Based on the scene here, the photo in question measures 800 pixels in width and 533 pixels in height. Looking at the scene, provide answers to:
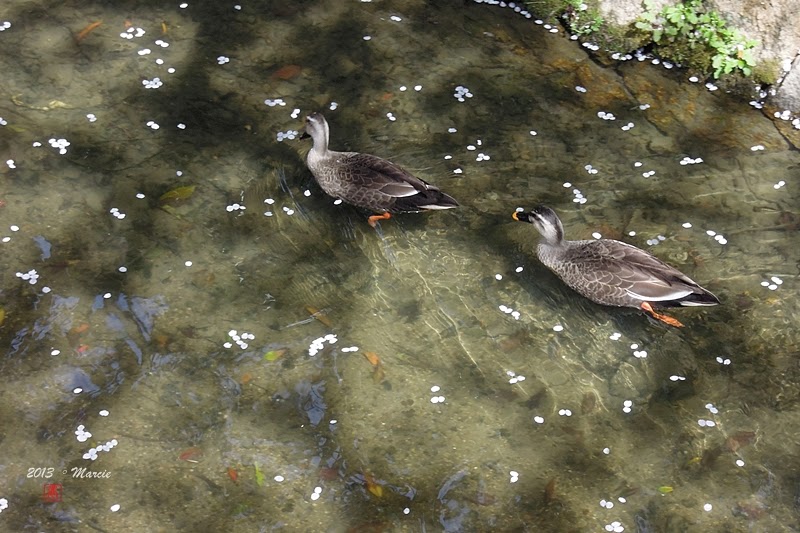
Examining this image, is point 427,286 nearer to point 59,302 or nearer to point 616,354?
point 616,354

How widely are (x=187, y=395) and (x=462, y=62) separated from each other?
5.29 metres

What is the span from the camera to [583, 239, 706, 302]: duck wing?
25.7 feet

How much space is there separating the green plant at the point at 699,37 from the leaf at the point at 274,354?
6.02 meters

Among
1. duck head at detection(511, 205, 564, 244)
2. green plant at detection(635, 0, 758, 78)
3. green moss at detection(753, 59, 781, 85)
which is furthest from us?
green plant at detection(635, 0, 758, 78)

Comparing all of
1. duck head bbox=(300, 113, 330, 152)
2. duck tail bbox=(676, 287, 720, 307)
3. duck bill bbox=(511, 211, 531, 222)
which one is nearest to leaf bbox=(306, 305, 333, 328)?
duck head bbox=(300, 113, 330, 152)

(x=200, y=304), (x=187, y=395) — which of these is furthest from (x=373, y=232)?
(x=187, y=395)

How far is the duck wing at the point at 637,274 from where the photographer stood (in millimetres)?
7824

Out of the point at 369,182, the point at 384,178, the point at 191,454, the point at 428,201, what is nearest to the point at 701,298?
the point at 428,201

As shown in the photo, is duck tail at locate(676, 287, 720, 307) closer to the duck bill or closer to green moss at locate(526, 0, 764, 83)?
the duck bill

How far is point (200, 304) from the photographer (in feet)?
26.3

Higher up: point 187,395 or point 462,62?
point 462,62

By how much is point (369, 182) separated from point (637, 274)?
2.65 metres

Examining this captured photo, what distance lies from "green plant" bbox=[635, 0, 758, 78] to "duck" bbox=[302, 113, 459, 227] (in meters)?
3.75

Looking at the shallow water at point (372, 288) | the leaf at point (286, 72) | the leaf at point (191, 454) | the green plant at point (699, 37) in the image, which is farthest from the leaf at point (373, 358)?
the green plant at point (699, 37)
